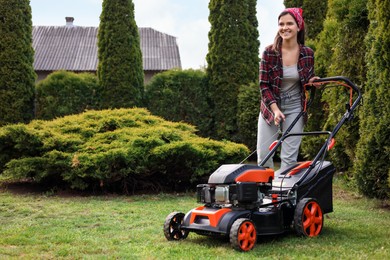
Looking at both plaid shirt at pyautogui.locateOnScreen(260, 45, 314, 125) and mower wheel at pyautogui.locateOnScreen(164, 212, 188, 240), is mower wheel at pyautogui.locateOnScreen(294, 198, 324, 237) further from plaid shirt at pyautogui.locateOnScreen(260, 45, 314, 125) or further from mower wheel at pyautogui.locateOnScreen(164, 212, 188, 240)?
mower wheel at pyautogui.locateOnScreen(164, 212, 188, 240)

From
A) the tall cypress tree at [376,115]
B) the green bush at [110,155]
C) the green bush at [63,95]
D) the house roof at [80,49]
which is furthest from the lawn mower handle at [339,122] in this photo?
the house roof at [80,49]

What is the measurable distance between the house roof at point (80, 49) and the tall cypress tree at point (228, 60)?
11.8 m

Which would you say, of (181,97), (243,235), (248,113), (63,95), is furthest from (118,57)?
(243,235)

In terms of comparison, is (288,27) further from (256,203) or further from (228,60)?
(228,60)

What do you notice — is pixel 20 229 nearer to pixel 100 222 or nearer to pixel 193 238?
pixel 100 222

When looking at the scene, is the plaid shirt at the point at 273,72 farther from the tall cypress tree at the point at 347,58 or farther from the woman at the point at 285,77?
the tall cypress tree at the point at 347,58

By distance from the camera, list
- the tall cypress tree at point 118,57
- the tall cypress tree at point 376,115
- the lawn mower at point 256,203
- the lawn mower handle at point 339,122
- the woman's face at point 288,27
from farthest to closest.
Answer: the tall cypress tree at point 118,57 → the tall cypress tree at point 376,115 → the woman's face at point 288,27 → the lawn mower handle at point 339,122 → the lawn mower at point 256,203

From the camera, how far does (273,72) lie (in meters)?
4.55

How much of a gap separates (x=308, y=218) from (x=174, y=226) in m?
1.06

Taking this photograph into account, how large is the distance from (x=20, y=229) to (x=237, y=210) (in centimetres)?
215

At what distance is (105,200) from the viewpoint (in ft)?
23.5

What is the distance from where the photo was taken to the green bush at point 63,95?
11.5 metres

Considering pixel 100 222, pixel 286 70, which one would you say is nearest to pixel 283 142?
pixel 286 70

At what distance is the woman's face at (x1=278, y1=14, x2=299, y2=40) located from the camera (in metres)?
4.48
